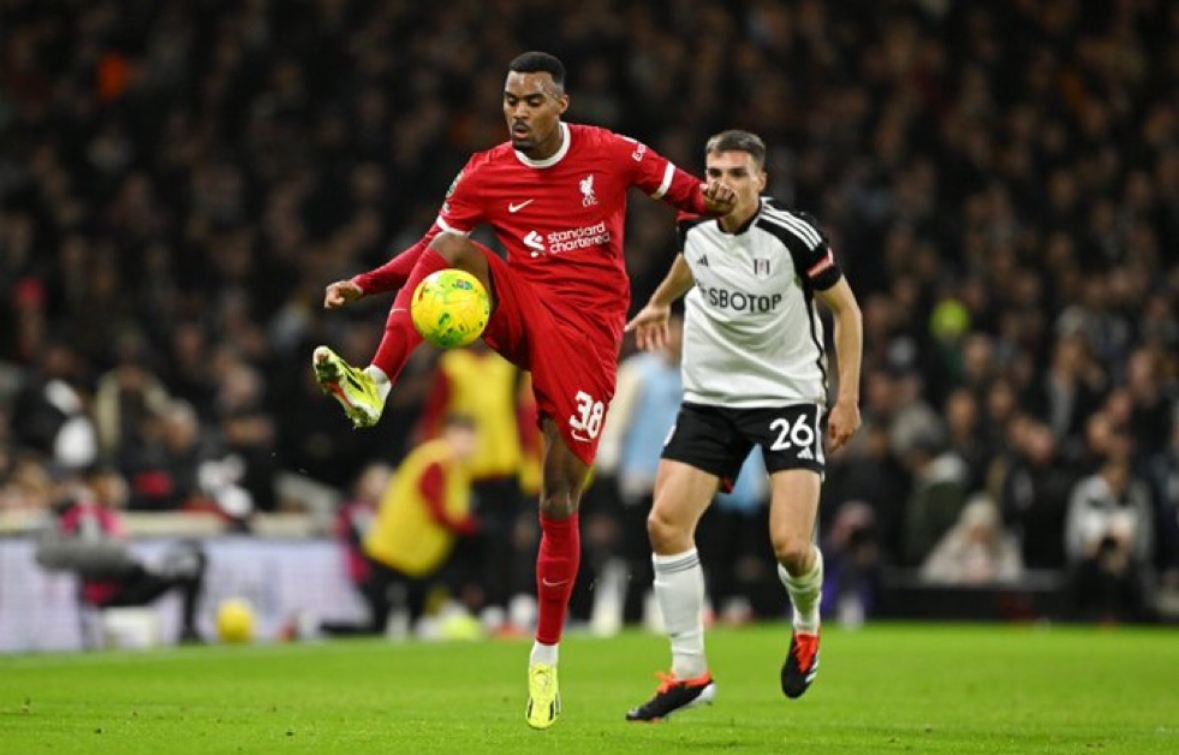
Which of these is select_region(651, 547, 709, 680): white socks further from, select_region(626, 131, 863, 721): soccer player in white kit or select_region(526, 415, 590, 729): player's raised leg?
select_region(526, 415, 590, 729): player's raised leg

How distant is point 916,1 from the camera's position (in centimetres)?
2605

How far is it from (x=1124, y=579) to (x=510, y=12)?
944 cm

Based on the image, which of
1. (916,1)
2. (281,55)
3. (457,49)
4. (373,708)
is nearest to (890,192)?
(916,1)

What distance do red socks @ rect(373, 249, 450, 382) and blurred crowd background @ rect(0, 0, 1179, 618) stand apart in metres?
9.17

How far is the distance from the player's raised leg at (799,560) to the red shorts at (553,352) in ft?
3.54

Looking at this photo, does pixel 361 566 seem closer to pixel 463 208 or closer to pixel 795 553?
pixel 795 553

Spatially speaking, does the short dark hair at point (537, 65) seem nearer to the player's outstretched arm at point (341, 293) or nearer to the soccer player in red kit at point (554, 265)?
the soccer player in red kit at point (554, 265)

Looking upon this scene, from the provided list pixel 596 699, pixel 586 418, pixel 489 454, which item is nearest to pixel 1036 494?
pixel 489 454

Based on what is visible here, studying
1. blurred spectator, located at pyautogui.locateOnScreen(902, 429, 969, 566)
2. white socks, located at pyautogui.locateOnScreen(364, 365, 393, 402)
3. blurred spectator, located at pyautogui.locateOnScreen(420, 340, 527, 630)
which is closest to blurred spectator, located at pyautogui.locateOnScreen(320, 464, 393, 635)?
blurred spectator, located at pyautogui.locateOnScreen(420, 340, 527, 630)

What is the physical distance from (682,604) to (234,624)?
24.0 ft

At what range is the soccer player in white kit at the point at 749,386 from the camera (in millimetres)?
9797

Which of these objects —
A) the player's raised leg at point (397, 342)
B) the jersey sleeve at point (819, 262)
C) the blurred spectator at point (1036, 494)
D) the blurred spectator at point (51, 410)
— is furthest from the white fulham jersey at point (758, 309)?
the blurred spectator at point (1036, 494)

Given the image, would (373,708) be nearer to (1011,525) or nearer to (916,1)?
(1011,525)

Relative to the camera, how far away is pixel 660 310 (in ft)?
33.3
